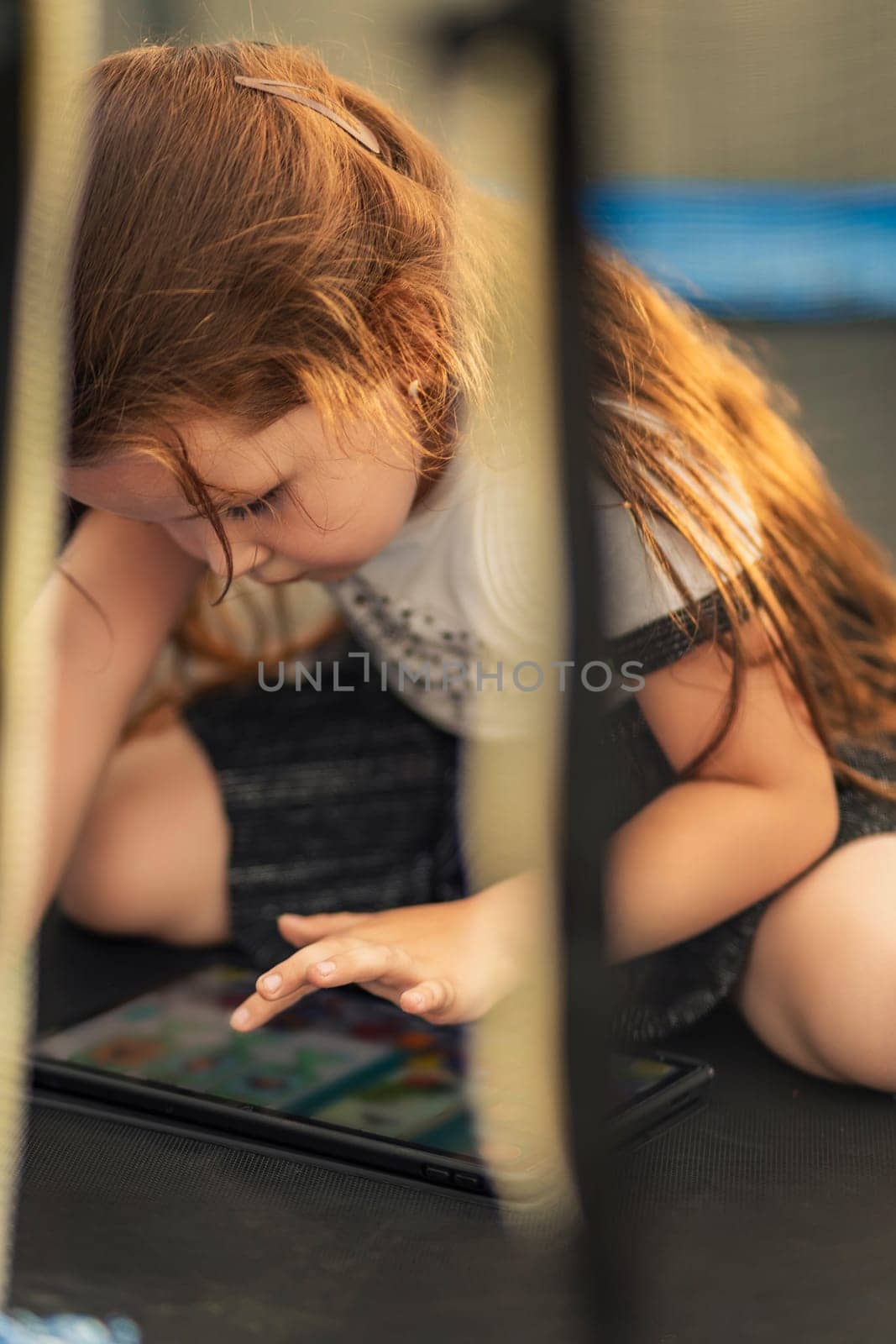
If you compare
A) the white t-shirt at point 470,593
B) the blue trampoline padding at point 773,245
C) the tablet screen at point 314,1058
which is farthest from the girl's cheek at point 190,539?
the blue trampoline padding at point 773,245

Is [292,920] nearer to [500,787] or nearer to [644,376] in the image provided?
[500,787]

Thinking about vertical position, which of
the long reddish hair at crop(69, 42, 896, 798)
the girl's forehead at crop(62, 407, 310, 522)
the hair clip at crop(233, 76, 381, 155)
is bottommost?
the girl's forehead at crop(62, 407, 310, 522)

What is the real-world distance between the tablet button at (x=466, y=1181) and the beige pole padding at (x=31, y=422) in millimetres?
148

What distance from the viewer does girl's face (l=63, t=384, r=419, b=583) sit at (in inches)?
18.9

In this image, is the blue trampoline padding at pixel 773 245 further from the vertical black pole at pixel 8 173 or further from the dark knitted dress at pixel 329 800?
the vertical black pole at pixel 8 173

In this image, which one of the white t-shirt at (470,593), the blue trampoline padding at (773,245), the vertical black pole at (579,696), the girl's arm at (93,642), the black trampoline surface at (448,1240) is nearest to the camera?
the vertical black pole at (579,696)

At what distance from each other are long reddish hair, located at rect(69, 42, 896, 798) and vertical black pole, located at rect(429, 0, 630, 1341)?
6 cm

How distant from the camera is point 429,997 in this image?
500 millimetres

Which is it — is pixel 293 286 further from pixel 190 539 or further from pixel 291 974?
pixel 291 974

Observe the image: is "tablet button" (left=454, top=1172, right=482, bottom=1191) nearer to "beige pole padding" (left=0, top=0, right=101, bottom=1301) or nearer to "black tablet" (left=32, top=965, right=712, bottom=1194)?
"black tablet" (left=32, top=965, right=712, bottom=1194)

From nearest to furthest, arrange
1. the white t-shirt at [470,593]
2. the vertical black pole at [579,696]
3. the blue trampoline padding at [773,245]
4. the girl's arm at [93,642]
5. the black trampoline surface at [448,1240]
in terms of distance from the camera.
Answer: the vertical black pole at [579,696] < the black trampoline surface at [448,1240] < the white t-shirt at [470,593] < the girl's arm at [93,642] < the blue trampoline padding at [773,245]

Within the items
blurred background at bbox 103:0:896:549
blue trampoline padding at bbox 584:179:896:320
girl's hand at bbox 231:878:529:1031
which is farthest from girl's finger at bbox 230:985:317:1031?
blue trampoline padding at bbox 584:179:896:320

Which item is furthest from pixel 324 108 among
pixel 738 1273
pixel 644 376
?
pixel 738 1273

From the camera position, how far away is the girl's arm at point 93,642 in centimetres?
65
